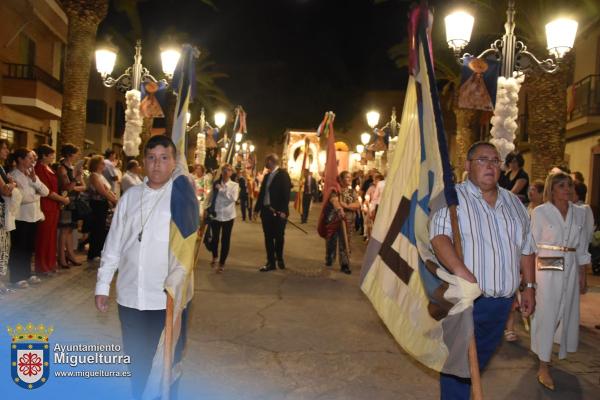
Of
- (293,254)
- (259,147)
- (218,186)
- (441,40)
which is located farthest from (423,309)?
(259,147)

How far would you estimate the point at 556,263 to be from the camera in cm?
570

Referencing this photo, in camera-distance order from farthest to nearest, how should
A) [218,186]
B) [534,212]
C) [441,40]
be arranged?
[441,40] → [218,186] → [534,212]

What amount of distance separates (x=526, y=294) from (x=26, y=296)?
641cm

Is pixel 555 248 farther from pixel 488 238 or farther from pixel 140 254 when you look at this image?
pixel 140 254

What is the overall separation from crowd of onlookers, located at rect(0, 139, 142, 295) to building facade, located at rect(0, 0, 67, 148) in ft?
45.0

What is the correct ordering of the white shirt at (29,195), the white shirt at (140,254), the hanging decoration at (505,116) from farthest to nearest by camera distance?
1. the hanging decoration at (505,116)
2. the white shirt at (29,195)
3. the white shirt at (140,254)

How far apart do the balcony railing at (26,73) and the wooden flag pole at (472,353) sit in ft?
80.7

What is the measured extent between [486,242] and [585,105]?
21639 mm

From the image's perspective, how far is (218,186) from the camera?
11.1 meters

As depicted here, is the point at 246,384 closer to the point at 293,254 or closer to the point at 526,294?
the point at 526,294

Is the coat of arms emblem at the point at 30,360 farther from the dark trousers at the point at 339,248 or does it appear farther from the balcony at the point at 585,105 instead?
the balcony at the point at 585,105

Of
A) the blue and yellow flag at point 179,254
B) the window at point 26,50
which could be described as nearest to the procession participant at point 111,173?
the blue and yellow flag at point 179,254

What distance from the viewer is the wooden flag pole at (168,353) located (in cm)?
346

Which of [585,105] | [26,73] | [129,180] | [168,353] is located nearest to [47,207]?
[129,180]
